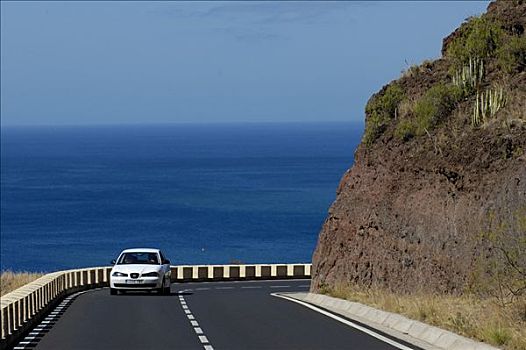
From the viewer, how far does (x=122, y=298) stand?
35438mm

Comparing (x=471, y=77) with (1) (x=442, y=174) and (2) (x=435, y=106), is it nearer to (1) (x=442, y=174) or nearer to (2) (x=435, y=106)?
(2) (x=435, y=106)

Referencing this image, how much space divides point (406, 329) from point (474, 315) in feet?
5.65

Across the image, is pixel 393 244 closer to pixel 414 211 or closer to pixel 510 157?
pixel 414 211

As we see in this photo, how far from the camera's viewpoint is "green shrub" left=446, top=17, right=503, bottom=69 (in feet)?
120

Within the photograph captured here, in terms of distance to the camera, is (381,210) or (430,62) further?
(430,62)

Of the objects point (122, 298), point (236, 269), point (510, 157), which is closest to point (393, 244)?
point (510, 157)

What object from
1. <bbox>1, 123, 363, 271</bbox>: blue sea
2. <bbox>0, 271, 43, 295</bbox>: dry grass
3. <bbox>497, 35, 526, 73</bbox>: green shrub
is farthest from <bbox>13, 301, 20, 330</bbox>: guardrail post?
<bbox>1, 123, 363, 271</bbox>: blue sea

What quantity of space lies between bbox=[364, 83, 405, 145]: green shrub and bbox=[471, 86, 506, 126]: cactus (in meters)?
4.05

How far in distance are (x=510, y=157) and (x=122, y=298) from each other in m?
12.2

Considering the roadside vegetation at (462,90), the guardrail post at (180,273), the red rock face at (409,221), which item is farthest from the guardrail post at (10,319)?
the guardrail post at (180,273)

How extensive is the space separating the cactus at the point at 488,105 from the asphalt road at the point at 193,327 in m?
6.95

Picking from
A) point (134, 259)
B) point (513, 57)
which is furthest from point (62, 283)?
point (513, 57)

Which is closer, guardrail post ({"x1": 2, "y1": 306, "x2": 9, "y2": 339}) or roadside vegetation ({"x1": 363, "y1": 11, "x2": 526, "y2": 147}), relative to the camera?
guardrail post ({"x1": 2, "y1": 306, "x2": 9, "y2": 339})

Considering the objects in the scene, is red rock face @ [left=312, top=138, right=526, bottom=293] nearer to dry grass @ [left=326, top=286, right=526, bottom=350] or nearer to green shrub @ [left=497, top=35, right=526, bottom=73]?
dry grass @ [left=326, top=286, right=526, bottom=350]
